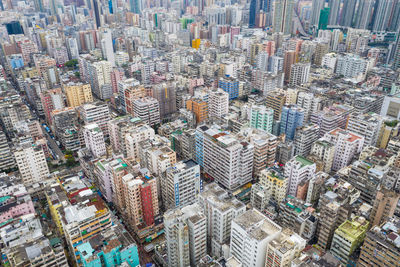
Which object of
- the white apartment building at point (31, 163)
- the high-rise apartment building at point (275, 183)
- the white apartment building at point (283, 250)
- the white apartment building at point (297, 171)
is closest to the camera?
the white apartment building at point (283, 250)

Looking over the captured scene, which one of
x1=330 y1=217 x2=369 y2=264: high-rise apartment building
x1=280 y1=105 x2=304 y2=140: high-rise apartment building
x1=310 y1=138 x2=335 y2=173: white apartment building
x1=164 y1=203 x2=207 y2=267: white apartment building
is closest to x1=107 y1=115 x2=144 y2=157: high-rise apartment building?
x1=164 y1=203 x2=207 y2=267: white apartment building

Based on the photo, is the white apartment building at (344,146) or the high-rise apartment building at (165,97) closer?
the white apartment building at (344,146)

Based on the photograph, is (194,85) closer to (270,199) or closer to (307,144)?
(307,144)

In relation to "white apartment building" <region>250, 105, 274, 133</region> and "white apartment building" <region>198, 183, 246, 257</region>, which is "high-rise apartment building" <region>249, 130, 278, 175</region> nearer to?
"white apartment building" <region>250, 105, 274, 133</region>

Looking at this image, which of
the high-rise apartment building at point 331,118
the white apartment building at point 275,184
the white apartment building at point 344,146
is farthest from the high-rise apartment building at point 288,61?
the white apartment building at point 275,184

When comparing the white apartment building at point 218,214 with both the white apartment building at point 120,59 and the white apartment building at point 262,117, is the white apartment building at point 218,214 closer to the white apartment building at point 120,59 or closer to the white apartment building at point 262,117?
the white apartment building at point 262,117

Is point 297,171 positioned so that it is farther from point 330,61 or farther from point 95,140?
point 330,61

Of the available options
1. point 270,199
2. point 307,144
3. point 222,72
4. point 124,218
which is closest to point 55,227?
point 124,218

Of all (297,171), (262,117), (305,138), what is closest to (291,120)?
(262,117)
